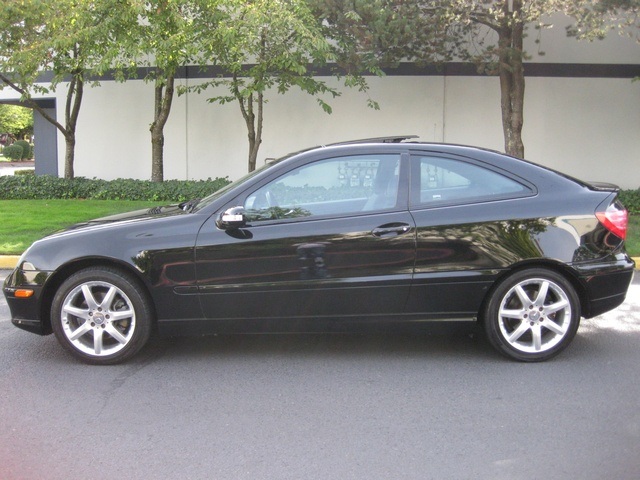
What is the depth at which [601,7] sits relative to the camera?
392 inches

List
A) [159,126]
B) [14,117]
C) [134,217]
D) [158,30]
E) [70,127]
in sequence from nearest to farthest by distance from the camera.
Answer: [134,217] < [158,30] < [159,126] < [70,127] < [14,117]

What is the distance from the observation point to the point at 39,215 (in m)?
12.0

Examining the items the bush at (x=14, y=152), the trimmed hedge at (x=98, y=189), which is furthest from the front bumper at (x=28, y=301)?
the bush at (x=14, y=152)

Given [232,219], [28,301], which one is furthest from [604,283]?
[28,301]

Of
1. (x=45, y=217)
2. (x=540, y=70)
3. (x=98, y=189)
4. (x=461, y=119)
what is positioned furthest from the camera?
(x=461, y=119)

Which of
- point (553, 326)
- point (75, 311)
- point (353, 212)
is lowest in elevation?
point (553, 326)

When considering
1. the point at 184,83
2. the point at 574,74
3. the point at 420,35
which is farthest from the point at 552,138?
the point at 184,83

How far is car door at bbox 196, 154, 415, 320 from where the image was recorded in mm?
4867

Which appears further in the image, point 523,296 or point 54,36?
point 54,36

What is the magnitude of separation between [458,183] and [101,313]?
2.77 m

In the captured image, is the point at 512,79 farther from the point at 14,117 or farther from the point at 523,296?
the point at 14,117

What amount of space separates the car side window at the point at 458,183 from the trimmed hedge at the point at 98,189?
9.27 m

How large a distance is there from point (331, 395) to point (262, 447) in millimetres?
840

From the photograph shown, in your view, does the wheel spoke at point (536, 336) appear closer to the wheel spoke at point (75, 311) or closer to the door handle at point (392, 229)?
the door handle at point (392, 229)
